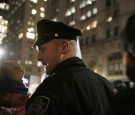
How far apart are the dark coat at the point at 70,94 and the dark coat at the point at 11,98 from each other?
63 cm

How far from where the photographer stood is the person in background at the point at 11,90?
3.22 m

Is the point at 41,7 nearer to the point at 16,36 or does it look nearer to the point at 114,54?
the point at 16,36

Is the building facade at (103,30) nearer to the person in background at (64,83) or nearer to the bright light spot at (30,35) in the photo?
the person in background at (64,83)

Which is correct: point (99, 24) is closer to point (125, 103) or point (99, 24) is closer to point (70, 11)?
point (70, 11)

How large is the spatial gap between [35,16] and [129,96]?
11080cm

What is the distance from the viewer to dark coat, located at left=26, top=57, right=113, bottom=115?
2373mm

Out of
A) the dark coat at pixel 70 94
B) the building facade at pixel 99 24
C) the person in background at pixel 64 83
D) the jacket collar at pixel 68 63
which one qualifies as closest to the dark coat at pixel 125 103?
the person in background at pixel 64 83

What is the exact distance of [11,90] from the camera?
3256 mm

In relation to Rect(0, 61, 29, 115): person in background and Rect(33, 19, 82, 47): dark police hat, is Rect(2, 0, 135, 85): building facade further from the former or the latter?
Rect(33, 19, 82, 47): dark police hat

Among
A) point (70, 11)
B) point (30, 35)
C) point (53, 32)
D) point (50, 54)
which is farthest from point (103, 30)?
point (30, 35)

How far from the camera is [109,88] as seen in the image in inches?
116

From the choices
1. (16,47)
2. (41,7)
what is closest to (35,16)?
(41,7)

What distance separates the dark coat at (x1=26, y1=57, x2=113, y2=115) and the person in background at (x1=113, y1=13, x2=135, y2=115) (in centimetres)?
77

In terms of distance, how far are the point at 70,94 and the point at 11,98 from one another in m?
1.01
